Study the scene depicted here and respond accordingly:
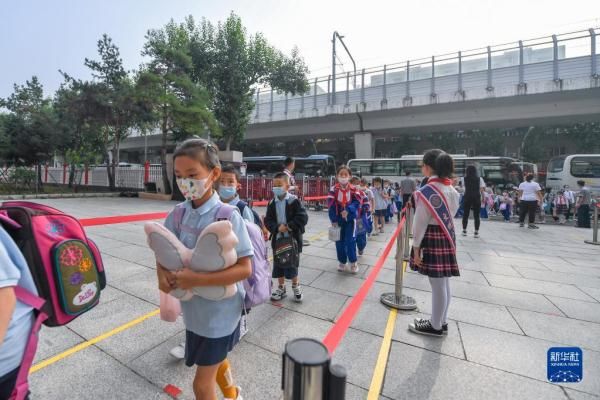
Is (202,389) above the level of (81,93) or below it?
below

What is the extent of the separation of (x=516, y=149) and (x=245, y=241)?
130 feet

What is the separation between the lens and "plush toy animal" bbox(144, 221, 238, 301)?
1184mm

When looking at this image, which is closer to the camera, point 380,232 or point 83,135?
point 380,232

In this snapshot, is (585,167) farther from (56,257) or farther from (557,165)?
(56,257)

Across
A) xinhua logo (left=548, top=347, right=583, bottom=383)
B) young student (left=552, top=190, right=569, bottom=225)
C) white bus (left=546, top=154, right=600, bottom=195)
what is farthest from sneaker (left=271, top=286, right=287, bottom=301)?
white bus (left=546, top=154, right=600, bottom=195)

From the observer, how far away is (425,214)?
2568mm

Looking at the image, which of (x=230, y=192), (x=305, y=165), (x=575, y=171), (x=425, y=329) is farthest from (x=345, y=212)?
(x=305, y=165)

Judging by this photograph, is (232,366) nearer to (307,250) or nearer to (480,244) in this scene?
(307,250)

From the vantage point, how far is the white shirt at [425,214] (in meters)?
2.56

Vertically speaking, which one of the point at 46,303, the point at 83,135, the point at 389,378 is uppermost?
the point at 83,135

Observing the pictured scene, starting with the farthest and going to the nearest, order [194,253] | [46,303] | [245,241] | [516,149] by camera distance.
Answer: [516,149], [245,241], [194,253], [46,303]

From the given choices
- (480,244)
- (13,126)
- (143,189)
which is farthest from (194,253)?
(13,126)

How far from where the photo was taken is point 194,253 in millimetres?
1229

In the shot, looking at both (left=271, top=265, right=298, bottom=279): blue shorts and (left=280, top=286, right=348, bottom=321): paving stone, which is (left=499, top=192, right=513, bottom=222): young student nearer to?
(left=280, top=286, right=348, bottom=321): paving stone
